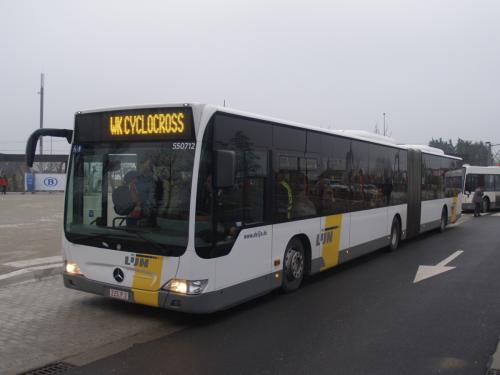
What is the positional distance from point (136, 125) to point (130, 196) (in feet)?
2.98

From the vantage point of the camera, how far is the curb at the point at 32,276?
8516mm

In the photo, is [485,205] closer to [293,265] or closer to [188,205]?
[293,265]

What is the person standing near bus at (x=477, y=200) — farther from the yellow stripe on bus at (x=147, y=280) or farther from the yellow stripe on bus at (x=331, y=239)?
the yellow stripe on bus at (x=147, y=280)

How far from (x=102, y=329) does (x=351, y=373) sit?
3076mm

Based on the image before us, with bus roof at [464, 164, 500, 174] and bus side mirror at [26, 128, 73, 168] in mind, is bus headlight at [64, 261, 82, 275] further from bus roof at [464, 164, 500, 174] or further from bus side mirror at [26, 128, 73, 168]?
bus roof at [464, 164, 500, 174]

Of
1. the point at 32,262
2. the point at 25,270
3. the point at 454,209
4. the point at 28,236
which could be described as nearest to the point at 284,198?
the point at 25,270

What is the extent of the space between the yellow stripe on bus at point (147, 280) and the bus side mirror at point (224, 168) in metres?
1.19

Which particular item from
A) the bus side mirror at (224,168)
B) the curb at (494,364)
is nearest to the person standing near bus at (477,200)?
the curb at (494,364)

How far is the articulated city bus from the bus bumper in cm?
1

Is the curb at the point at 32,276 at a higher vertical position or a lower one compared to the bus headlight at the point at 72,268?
lower

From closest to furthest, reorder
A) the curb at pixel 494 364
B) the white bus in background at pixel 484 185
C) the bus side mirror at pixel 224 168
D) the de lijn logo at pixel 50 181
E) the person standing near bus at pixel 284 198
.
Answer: the curb at pixel 494 364, the bus side mirror at pixel 224 168, the person standing near bus at pixel 284 198, the white bus in background at pixel 484 185, the de lijn logo at pixel 50 181

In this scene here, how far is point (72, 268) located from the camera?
6.83m

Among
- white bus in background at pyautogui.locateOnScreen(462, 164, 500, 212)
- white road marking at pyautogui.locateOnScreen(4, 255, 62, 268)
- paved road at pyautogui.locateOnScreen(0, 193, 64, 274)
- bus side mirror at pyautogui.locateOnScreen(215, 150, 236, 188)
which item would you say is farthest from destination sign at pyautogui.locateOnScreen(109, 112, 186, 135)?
white bus in background at pyautogui.locateOnScreen(462, 164, 500, 212)

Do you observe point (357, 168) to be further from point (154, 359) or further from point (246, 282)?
point (154, 359)
